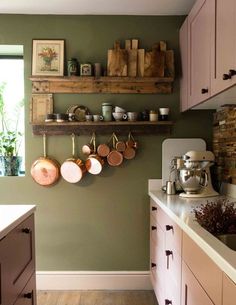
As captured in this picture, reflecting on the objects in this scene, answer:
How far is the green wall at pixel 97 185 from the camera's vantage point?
2.92 meters

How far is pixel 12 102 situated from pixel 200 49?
6.03ft

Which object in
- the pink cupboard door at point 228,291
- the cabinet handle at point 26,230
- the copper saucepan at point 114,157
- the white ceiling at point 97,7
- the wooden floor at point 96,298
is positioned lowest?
the wooden floor at point 96,298

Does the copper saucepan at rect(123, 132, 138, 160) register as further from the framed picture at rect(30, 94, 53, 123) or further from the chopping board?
the framed picture at rect(30, 94, 53, 123)

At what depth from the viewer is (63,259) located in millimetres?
2957

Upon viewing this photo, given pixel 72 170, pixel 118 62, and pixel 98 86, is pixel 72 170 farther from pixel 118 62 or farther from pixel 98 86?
pixel 118 62

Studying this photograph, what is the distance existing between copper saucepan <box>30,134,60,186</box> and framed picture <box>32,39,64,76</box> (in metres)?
0.74

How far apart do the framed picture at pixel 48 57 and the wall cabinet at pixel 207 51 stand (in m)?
1.03

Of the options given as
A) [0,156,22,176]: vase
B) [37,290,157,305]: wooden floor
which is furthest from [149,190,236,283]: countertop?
[0,156,22,176]: vase

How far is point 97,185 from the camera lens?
2947 mm

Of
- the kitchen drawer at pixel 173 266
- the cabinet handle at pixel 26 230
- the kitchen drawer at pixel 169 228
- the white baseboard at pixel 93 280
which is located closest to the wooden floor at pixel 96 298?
the white baseboard at pixel 93 280

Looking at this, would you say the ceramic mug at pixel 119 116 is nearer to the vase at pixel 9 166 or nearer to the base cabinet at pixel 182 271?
the base cabinet at pixel 182 271

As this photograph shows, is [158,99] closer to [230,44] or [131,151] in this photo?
[131,151]

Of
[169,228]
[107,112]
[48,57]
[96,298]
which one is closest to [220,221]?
[169,228]

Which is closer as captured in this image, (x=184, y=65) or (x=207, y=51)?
(x=207, y=51)
